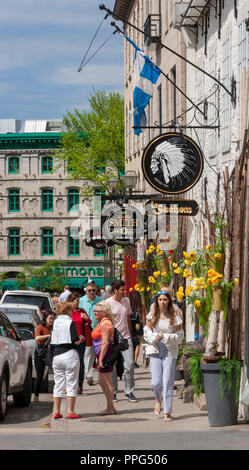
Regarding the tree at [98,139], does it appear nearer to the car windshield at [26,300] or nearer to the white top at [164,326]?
the car windshield at [26,300]

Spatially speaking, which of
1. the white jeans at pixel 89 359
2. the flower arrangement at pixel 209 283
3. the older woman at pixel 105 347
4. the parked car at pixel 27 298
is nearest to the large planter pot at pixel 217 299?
the flower arrangement at pixel 209 283

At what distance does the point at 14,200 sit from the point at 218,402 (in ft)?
199

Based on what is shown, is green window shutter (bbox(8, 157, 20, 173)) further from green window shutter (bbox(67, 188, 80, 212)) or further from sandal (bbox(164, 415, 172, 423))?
sandal (bbox(164, 415, 172, 423))

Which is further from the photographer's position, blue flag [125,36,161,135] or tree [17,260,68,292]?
tree [17,260,68,292]

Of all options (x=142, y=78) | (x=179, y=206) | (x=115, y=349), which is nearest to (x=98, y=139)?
(x=142, y=78)

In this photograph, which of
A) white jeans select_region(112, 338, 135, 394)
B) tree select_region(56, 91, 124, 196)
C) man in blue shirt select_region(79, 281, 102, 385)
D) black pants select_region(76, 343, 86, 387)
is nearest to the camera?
white jeans select_region(112, 338, 135, 394)

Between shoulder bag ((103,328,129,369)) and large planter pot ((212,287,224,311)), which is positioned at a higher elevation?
large planter pot ((212,287,224,311))

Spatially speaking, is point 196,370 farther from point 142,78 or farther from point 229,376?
point 142,78

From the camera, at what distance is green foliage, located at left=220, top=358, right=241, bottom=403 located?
11711 millimetres

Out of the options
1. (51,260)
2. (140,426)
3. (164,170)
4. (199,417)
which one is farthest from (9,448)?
(51,260)

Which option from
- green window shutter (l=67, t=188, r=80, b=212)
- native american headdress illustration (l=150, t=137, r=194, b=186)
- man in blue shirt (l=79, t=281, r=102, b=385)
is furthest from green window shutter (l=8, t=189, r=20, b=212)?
native american headdress illustration (l=150, t=137, r=194, b=186)

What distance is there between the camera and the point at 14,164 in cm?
7150

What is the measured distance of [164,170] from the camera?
56.5 ft

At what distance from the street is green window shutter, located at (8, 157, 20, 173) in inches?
2249
